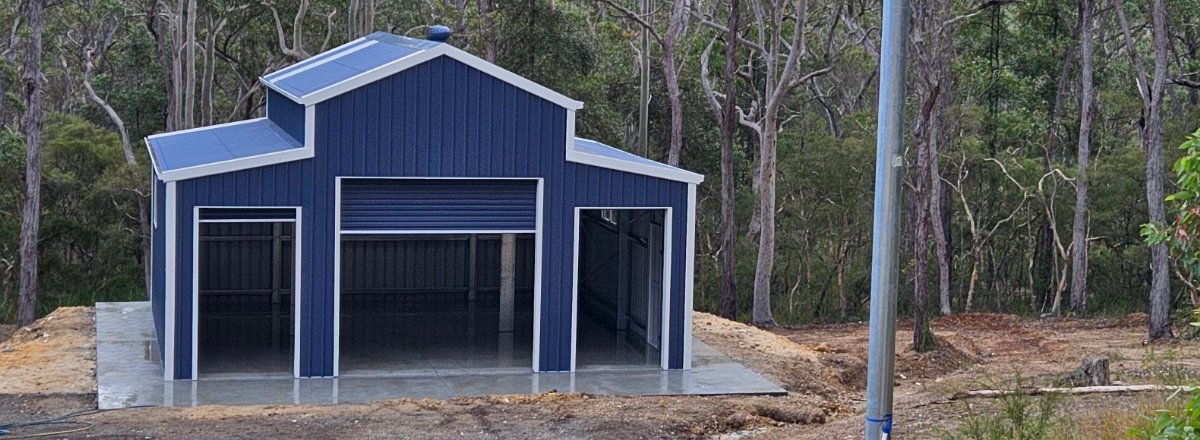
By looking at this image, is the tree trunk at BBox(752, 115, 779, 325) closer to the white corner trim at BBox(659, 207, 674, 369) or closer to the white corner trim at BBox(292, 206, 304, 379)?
the white corner trim at BBox(659, 207, 674, 369)

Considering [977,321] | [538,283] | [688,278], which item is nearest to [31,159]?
[538,283]

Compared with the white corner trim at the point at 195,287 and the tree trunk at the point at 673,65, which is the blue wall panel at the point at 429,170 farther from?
the tree trunk at the point at 673,65

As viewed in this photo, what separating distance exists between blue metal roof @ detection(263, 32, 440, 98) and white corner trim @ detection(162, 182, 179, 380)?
1.96 m

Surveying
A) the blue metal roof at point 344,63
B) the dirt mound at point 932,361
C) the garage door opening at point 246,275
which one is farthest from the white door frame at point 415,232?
the dirt mound at point 932,361

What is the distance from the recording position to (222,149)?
52.2 ft

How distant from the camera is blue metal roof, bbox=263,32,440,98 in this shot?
16.0 m

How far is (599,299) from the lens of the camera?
67.2ft

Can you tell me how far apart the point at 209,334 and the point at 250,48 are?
17.0 m

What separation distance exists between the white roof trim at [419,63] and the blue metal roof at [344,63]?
0.19 meters

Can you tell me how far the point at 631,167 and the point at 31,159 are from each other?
14.8 m

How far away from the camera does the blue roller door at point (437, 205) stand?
15344 millimetres

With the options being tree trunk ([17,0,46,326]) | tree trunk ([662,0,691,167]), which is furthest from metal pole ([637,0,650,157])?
tree trunk ([17,0,46,326])

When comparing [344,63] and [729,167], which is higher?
[344,63]

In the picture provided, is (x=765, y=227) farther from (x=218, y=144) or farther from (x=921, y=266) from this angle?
(x=218, y=144)
